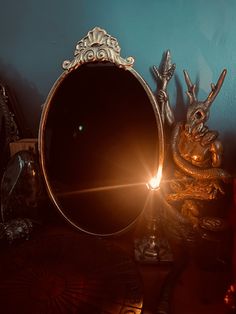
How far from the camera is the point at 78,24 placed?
3.22ft

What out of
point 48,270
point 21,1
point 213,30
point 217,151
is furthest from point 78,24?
point 48,270

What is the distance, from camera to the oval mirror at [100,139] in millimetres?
833

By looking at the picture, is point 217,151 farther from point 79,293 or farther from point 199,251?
point 79,293

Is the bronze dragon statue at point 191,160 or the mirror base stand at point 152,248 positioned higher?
the bronze dragon statue at point 191,160

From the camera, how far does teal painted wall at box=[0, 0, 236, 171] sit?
852 millimetres

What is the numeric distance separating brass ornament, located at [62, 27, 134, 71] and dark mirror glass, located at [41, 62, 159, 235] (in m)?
0.02

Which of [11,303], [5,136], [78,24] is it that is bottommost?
[11,303]

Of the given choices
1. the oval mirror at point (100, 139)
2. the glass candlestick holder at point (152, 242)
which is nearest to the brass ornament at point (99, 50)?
the oval mirror at point (100, 139)

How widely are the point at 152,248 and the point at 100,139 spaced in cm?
36

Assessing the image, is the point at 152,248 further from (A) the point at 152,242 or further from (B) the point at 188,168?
(B) the point at 188,168

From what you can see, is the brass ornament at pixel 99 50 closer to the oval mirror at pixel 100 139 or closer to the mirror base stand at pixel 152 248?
the oval mirror at pixel 100 139

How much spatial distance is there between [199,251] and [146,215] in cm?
19

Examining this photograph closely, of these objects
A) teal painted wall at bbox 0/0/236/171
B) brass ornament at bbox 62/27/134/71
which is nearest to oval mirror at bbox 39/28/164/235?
brass ornament at bbox 62/27/134/71

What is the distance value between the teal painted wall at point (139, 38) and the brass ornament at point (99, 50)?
4.7 inches
